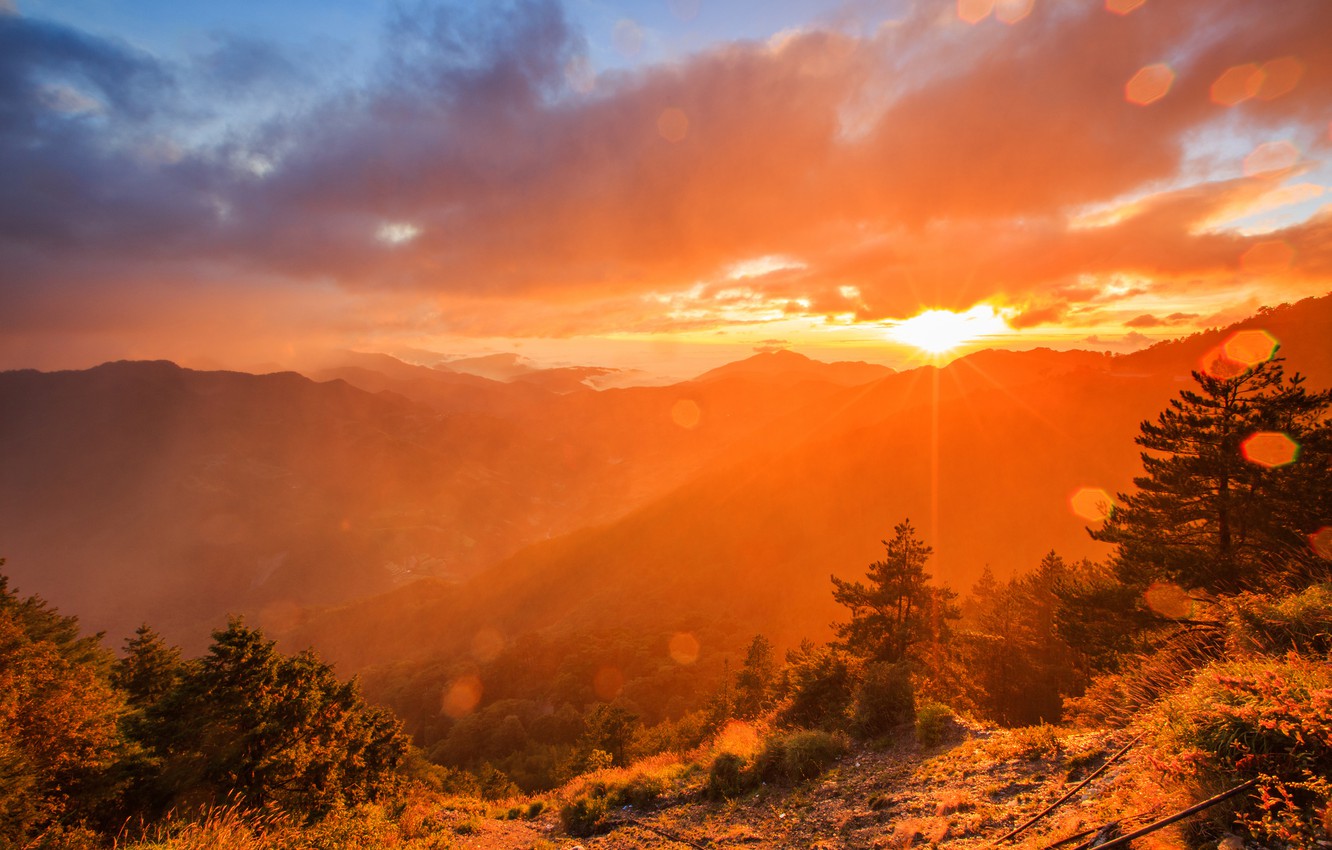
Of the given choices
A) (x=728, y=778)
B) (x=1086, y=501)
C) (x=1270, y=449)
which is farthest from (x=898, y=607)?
(x=1086, y=501)

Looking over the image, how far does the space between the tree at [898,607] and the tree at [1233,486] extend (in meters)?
7.83

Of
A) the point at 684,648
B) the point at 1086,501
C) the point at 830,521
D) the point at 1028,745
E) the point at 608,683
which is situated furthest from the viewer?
the point at 830,521

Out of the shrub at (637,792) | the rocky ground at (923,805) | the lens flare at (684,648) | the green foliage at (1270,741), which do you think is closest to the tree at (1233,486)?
the rocky ground at (923,805)

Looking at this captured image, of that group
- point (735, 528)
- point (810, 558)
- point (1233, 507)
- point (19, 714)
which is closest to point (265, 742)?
point (19, 714)

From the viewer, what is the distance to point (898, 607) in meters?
24.6

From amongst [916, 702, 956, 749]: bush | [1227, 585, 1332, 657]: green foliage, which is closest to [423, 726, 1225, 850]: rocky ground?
[916, 702, 956, 749]: bush

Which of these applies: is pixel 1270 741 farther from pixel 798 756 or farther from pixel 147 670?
pixel 147 670

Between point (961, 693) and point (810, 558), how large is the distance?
Result: 113873 millimetres

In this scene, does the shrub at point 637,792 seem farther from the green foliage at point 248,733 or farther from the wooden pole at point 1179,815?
the wooden pole at point 1179,815

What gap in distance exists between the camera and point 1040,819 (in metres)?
7.54

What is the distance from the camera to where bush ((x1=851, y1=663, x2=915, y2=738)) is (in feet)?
50.6

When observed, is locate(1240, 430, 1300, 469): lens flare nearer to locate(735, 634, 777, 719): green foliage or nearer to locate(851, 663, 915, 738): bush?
locate(851, 663, 915, 738): bush

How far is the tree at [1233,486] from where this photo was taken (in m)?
15.5

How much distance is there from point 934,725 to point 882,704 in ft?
7.22
